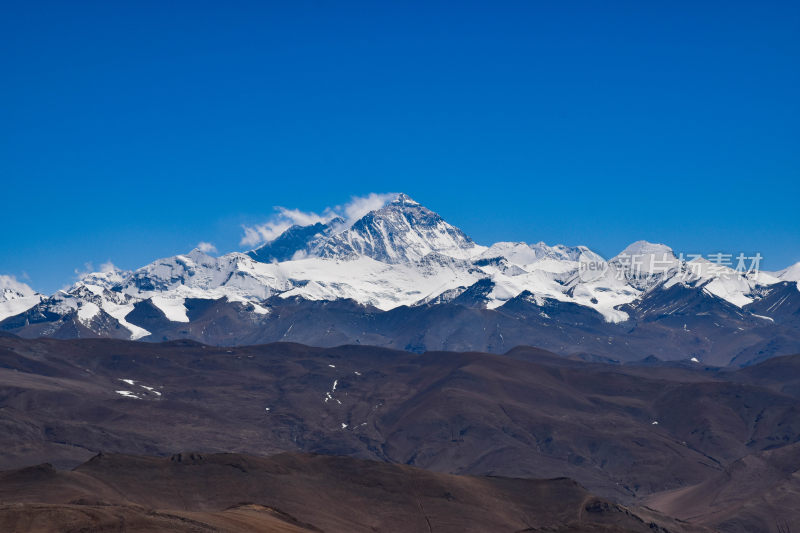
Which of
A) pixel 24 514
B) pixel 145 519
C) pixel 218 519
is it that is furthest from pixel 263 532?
pixel 24 514

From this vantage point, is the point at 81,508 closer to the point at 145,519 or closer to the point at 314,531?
the point at 145,519

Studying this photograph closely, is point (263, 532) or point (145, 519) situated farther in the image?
point (263, 532)

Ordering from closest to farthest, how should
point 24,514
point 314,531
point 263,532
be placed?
point 24,514, point 263,532, point 314,531

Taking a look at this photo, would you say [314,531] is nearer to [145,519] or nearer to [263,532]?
[263,532]

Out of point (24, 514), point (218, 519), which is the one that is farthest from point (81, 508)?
point (218, 519)

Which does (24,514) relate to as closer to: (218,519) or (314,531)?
(218,519)

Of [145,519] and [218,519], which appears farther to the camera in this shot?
[218,519]

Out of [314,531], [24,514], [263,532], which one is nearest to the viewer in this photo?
[24,514]
